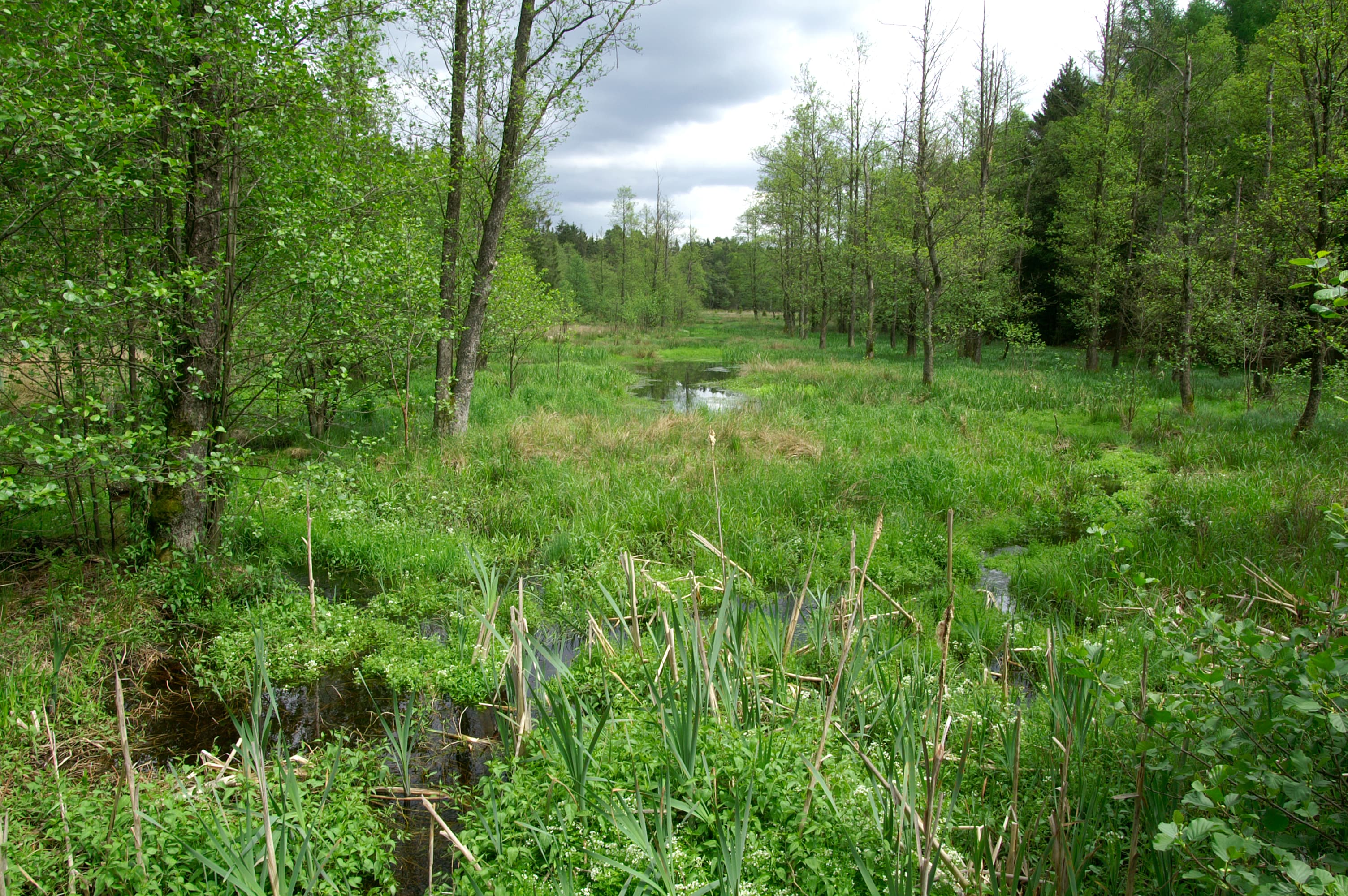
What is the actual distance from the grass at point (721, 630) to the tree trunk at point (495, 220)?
2.94ft

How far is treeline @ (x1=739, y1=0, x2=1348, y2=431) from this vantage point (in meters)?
10.9

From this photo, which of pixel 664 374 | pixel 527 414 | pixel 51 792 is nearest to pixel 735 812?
pixel 51 792

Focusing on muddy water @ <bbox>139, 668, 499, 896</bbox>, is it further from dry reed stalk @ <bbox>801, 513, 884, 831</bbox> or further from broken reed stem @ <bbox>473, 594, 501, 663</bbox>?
dry reed stalk @ <bbox>801, 513, 884, 831</bbox>

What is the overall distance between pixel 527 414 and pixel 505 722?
9565 mm

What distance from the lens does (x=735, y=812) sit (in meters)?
2.20

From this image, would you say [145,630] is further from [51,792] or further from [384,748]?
[384,748]

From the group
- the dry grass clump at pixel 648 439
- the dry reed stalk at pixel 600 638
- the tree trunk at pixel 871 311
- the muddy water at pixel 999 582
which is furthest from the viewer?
the tree trunk at pixel 871 311

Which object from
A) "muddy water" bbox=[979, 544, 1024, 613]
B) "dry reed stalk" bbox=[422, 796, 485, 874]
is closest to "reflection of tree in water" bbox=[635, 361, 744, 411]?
"muddy water" bbox=[979, 544, 1024, 613]

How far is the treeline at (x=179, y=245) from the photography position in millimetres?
4207

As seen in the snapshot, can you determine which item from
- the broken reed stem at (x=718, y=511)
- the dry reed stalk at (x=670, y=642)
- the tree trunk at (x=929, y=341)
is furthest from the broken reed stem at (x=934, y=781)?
the tree trunk at (x=929, y=341)

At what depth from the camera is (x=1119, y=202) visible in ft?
63.7

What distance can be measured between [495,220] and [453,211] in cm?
73

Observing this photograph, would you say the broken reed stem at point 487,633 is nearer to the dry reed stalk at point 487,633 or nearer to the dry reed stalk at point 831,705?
the dry reed stalk at point 487,633

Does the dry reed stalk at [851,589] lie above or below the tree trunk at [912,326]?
below
